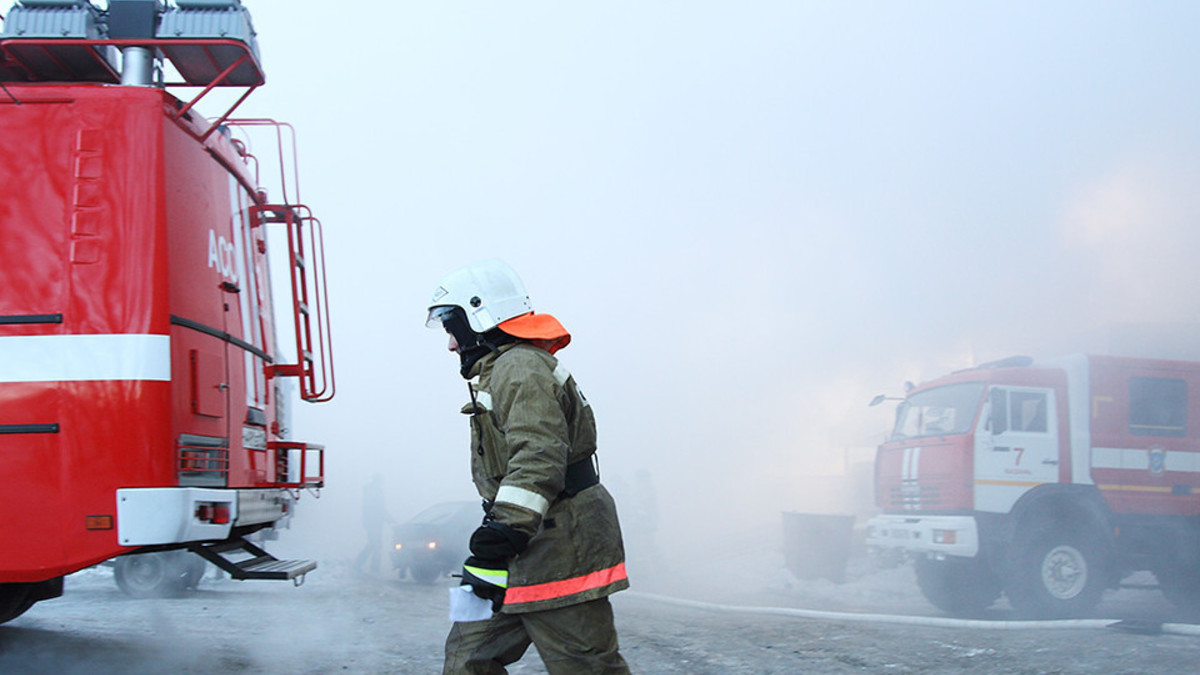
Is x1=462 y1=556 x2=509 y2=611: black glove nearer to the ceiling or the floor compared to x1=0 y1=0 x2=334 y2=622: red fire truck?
nearer to the floor

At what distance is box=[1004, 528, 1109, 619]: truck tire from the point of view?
26.6ft

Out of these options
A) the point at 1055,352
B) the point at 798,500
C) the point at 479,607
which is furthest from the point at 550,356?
the point at 798,500

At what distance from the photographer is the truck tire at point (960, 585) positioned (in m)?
8.36

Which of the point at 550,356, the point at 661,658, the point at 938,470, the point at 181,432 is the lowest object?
the point at 661,658

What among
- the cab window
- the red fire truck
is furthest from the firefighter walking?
the cab window

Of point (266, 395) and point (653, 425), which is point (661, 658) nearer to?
point (266, 395)

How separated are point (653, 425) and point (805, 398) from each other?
4528 mm

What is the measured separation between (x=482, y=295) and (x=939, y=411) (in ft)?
25.1

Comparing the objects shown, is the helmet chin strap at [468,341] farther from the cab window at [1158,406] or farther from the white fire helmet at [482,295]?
the cab window at [1158,406]

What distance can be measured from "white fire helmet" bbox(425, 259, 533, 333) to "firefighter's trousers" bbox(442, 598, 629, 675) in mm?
855

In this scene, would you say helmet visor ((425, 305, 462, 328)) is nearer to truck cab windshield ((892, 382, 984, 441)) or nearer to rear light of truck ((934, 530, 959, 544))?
rear light of truck ((934, 530, 959, 544))

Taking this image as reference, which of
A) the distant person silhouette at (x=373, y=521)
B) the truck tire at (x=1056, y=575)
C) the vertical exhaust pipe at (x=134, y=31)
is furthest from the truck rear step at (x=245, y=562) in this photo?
the distant person silhouette at (x=373, y=521)

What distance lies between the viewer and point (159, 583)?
8266mm

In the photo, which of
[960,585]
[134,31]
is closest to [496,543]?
[134,31]
